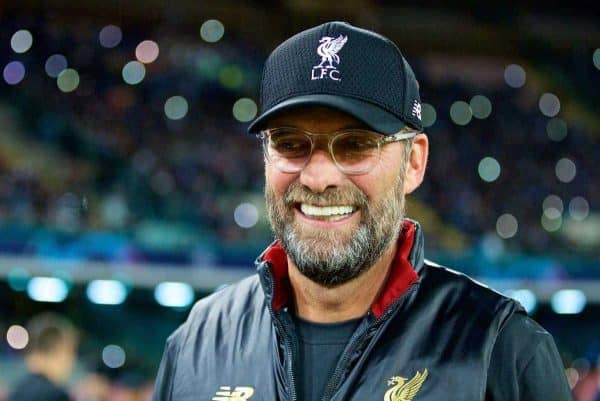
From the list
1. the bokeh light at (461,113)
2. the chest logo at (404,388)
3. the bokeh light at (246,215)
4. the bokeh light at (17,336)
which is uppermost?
the bokeh light at (461,113)

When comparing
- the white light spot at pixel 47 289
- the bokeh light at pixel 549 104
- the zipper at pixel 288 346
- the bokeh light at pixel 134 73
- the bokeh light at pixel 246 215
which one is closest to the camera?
the zipper at pixel 288 346

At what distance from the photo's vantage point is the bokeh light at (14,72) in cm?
1435

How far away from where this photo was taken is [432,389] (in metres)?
1.76

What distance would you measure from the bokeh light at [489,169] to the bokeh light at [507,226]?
1.25 m

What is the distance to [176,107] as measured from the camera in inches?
595

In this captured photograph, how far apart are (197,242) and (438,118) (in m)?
7.12

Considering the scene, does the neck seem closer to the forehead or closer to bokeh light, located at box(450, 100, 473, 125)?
the forehead

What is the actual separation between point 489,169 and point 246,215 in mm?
5350

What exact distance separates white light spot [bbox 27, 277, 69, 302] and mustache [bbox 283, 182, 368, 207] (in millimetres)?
9616

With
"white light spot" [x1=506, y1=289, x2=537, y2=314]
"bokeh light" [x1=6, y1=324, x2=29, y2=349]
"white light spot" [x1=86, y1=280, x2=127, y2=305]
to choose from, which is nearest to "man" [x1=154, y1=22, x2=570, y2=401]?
"white light spot" [x1=86, y1=280, x2=127, y2=305]

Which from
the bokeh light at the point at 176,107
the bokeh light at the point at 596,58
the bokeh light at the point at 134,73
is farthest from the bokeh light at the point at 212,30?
the bokeh light at the point at 596,58

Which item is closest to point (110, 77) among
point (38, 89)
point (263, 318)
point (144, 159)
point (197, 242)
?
point (38, 89)

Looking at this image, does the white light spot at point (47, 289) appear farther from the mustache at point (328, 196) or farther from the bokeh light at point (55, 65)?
the mustache at point (328, 196)

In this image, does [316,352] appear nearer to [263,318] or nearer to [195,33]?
[263,318]
